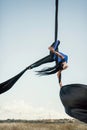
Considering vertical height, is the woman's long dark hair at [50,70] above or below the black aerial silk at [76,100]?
below

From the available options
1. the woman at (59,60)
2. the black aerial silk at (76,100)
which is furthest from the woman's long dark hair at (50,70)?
the black aerial silk at (76,100)

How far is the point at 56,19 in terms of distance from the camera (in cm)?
52

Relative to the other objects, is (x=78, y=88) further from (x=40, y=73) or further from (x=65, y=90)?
(x=40, y=73)

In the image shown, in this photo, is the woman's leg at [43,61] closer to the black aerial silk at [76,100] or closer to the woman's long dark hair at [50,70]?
the woman's long dark hair at [50,70]

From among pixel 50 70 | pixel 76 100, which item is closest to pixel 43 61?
pixel 50 70

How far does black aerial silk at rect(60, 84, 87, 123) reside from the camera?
1.02ft

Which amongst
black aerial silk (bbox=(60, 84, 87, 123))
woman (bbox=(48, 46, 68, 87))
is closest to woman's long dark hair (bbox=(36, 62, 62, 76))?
woman (bbox=(48, 46, 68, 87))

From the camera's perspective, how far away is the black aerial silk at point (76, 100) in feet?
1.02

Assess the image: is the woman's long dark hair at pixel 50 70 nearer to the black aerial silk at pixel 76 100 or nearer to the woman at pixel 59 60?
the woman at pixel 59 60

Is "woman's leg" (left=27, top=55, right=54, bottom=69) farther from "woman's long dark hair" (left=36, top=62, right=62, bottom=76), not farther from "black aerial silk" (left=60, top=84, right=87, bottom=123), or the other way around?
"black aerial silk" (left=60, top=84, right=87, bottom=123)

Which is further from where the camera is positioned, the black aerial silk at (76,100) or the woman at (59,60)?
the woman at (59,60)

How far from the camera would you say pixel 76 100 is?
31 centimetres

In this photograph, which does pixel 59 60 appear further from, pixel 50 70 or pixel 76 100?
pixel 76 100

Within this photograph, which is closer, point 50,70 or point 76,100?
point 76,100
